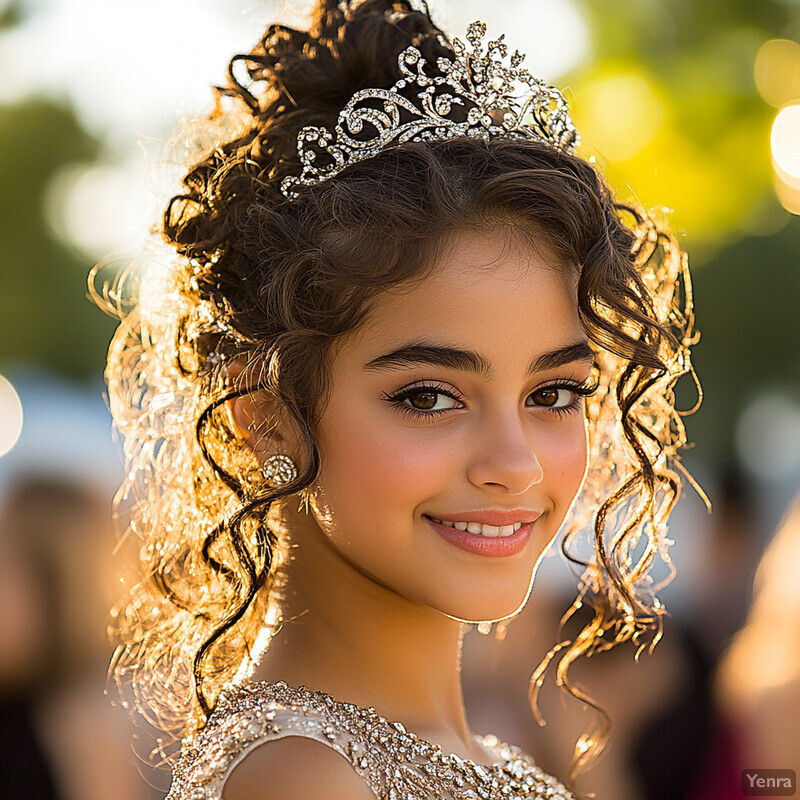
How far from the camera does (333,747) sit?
1612 millimetres

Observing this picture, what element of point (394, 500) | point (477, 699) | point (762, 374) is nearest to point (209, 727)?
point (394, 500)

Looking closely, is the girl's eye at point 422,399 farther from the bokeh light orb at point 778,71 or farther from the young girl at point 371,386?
Result: the bokeh light orb at point 778,71

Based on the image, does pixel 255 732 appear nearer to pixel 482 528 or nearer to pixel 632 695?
pixel 482 528

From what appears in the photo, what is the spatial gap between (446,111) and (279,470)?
78cm

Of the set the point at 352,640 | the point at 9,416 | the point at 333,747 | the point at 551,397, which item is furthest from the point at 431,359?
the point at 9,416

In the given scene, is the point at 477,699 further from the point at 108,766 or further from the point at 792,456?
the point at 792,456

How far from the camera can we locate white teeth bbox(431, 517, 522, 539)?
1847 millimetres

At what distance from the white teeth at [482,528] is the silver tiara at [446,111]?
0.69 meters

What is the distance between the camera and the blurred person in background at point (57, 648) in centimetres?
357

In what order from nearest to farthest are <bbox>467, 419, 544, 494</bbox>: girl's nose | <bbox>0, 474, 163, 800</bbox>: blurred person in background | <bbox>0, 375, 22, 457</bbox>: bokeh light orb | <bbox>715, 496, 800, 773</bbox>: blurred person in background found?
<bbox>467, 419, 544, 494</bbox>: girl's nose → <bbox>715, 496, 800, 773</bbox>: blurred person in background → <bbox>0, 474, 163, 800</bbox>: blurred person in background → <bbox>0, 375, 22, 457</bbox>: bokeh light orb

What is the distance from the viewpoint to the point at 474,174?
6.40 ft

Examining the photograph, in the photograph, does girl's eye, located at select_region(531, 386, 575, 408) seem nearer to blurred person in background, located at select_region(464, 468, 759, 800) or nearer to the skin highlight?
the skin highlight

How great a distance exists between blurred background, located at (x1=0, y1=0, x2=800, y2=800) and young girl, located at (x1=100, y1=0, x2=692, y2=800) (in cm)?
31

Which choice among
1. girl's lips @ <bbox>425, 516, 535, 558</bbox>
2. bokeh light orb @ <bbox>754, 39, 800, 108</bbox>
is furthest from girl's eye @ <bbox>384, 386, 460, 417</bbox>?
bokeh light orb @ <bbox>754, 39, 800, 108</bbox>
